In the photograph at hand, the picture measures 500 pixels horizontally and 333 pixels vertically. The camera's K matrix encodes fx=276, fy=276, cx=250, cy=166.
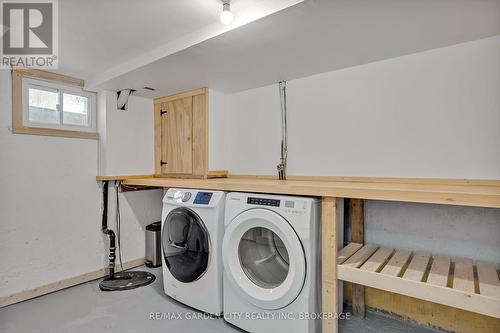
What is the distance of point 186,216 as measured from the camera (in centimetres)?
224

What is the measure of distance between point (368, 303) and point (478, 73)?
5.75 ft

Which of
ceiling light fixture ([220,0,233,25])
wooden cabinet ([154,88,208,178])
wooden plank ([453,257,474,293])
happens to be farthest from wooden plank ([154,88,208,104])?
wooden plank ([453,257,474,293])

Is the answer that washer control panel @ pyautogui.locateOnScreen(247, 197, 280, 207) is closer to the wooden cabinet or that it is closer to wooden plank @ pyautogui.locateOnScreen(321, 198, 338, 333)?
wooden plank @ pyautogui.locateOnScreen(321, 198, 338, 333)

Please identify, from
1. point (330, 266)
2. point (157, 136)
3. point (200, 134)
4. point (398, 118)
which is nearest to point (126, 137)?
point (157, 136)

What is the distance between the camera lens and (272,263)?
6.47ft

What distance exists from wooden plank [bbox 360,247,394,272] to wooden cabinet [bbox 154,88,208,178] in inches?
66.3

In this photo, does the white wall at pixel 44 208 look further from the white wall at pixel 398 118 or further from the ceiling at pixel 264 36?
the white wall at pixel 398 118

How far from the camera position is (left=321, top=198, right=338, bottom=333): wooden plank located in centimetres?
155

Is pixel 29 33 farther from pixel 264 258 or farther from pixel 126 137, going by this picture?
pixel 264 258

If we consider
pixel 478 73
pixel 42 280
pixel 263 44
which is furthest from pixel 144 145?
pixel 478 73

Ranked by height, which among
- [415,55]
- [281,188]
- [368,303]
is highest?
[415,55]

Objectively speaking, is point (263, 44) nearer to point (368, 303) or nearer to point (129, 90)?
point (129, 90)

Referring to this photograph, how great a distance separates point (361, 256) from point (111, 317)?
1.87 m

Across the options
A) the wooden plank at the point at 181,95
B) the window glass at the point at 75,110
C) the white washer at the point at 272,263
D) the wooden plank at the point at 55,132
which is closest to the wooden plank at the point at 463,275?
the white washer at the point at 272,263
